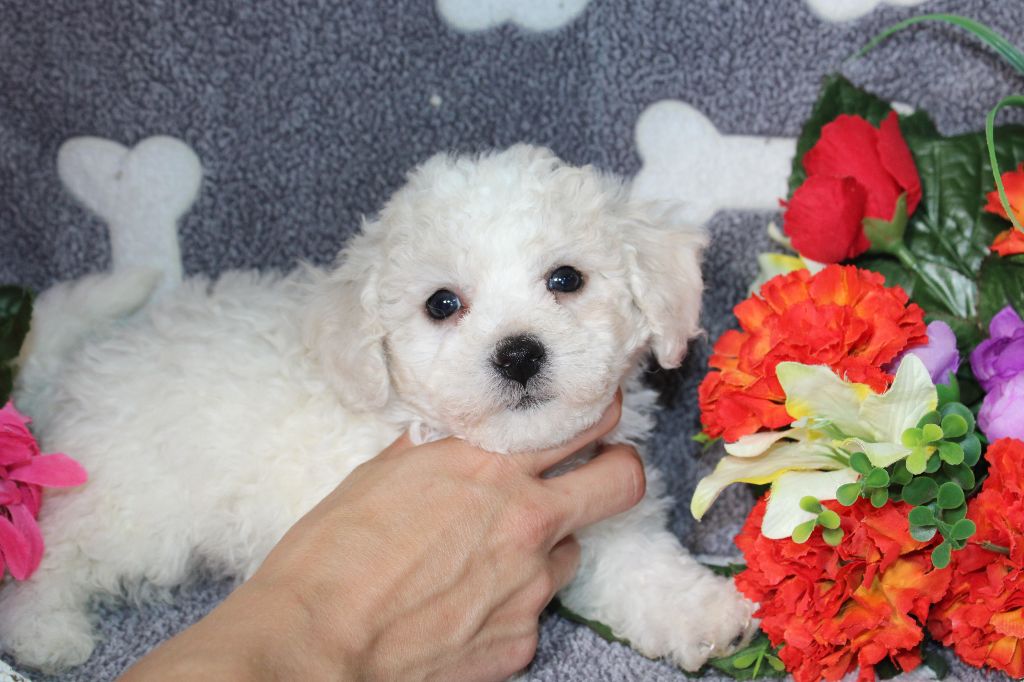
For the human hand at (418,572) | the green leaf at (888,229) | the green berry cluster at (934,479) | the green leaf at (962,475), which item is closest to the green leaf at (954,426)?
the green berry cluster at (934,479)

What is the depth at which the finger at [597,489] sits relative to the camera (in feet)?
5.76

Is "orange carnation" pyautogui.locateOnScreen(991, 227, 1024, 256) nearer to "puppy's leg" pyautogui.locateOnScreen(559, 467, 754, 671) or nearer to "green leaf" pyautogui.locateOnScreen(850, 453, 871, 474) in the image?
"green leaf" pyautogui.locateOnScreen(850, 453, 871, 474)

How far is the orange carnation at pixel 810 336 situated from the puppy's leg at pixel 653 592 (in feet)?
1.09

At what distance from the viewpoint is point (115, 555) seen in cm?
193

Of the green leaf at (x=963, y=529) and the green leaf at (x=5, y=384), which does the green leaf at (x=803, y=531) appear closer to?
the green leaf at (x=963, y=529)

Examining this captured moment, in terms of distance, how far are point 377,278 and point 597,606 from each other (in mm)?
761

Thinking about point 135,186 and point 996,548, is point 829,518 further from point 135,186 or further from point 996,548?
point 135,186

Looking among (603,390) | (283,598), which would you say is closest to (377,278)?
(603,390)

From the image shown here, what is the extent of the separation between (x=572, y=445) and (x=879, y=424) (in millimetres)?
542

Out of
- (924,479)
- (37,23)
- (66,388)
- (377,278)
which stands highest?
(37,23)

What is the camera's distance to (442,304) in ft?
5.85

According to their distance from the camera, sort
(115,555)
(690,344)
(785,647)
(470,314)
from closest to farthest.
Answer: (785,647) → (470,314) → (115,555) → (690,344)

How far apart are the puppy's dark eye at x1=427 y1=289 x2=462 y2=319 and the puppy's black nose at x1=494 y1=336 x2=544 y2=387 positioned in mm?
178

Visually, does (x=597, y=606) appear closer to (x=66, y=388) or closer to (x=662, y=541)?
(x=662, y=541)
